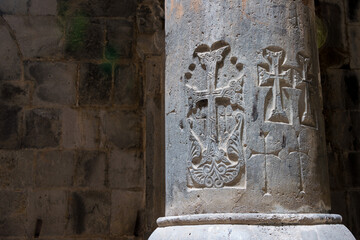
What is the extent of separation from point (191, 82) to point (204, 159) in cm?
40

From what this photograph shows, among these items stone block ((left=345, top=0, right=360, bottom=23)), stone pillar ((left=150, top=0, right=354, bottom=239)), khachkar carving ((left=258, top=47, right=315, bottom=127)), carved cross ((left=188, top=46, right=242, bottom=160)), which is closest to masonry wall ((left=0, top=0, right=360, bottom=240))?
stone block ((left=345, top=0, right=360, bottom=23))

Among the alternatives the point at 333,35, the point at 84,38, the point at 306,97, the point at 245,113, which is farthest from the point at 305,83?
the point at 84,38

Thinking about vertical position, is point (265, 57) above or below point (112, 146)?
above

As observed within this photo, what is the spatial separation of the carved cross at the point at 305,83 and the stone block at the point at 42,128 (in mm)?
2522

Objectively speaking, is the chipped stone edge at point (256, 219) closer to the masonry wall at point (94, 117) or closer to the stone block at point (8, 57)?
the masonry wall at point (94, 117)

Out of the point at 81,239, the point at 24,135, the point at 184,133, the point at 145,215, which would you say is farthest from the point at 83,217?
the point at 184,133

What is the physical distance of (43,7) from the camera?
14.5 feet

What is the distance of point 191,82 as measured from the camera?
2359 mm

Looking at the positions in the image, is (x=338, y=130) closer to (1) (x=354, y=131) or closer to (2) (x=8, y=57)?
(1) (x=354, y=131)

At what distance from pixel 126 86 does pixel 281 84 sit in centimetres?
229

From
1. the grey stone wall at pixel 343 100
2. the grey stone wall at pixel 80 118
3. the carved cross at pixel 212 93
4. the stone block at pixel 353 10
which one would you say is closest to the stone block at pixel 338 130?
the grey stone wall at pixel 343 100

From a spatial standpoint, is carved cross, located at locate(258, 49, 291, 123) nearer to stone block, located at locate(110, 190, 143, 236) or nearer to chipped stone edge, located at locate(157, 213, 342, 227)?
chipped stone edge, located at locate(157, 213, 342, 227)

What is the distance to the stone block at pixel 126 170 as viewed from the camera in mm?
4121

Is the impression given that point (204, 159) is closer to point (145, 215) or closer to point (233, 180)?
point (233, 180)
